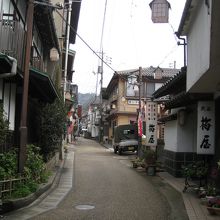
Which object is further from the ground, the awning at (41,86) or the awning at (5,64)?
the awning at (41,86)

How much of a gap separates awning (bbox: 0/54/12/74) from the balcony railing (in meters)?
0.52

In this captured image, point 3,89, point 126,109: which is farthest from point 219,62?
point 126,109

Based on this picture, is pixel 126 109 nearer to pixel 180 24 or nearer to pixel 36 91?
pixel 36 91

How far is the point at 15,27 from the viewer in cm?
1327

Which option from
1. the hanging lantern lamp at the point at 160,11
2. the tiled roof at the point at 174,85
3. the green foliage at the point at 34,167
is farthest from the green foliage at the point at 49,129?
the hanging lantern lamp at the point at 160,11

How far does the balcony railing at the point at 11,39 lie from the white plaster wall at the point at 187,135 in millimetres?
8714

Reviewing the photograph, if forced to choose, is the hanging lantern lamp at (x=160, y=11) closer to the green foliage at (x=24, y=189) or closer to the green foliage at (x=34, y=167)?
the green foliage at (x=34, y=167)

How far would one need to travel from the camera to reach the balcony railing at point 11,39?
12367mm

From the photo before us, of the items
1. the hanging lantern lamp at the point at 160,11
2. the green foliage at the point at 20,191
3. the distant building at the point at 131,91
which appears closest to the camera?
the green foliage at the point at 20,191

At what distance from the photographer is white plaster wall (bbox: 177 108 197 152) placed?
1983 cm

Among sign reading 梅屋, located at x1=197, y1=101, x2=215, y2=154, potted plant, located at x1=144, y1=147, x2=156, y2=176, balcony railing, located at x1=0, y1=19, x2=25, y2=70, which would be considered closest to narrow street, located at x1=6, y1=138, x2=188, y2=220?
sign reading 梅屋, located at x1=197, y1=101, x2=215, y2=154

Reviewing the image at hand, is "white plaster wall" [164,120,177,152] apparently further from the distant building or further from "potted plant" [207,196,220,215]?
the distant building

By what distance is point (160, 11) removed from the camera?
54.7 ft

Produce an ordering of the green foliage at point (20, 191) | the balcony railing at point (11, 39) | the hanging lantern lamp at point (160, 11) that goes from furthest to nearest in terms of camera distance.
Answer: the hanging lantern lamp at point (160, 11), the balcony railing at point (11, 39), the green foliage at point (20, 191)
